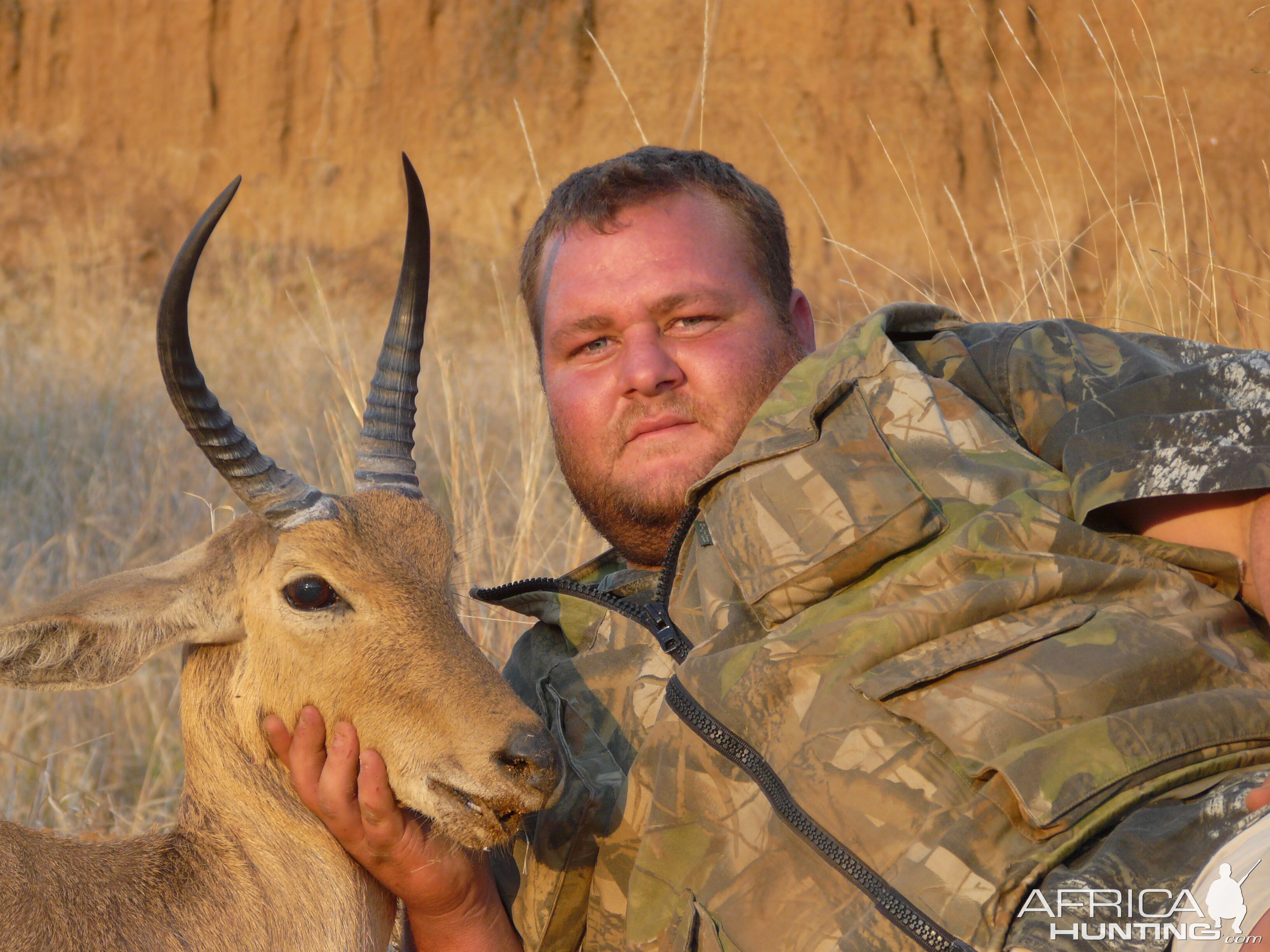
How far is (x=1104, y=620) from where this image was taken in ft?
8.29

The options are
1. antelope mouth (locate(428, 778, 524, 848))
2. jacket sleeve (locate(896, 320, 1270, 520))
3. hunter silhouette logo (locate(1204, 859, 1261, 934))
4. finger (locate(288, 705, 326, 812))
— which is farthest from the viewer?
finger (locate(288, 705, 326, 812))

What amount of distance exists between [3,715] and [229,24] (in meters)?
13.0

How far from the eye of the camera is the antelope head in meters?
2.93

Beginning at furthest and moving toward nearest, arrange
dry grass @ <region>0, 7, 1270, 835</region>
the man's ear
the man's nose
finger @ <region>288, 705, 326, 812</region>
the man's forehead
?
1. dry grass @ <region>0, 7, 1270, 835</region>
2. the man's ear
3. the man's forehead
4. the man's nose
5. finger @ <region>288, 705, 326, 812</region>

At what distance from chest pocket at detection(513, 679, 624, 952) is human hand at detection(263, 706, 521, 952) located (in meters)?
0.18

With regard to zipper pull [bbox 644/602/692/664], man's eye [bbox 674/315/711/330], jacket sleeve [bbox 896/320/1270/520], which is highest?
man's eye [bbox 674/315/711/330]

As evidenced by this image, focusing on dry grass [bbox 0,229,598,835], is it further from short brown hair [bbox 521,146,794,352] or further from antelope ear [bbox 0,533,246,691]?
short brown hair [bbox 521,146,794,352]

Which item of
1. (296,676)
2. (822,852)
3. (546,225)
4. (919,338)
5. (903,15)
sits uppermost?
(903,15)

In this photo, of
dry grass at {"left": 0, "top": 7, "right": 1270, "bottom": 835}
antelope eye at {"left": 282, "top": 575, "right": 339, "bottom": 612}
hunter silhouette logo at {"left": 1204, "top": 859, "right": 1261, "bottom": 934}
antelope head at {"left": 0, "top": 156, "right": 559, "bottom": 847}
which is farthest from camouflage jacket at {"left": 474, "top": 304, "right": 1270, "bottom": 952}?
dry grass at {"left": 0, "top": 7, "right": 1270, "bottom": 835}

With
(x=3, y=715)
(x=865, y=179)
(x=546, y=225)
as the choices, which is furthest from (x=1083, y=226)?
(x=3, y=715)

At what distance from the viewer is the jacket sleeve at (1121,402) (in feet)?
8.43

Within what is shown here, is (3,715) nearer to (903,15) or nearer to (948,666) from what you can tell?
(948,666)

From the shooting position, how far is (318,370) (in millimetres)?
11266

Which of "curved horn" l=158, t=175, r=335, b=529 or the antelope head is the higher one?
"curved horn" l=158, t=175, r=335, b=529
